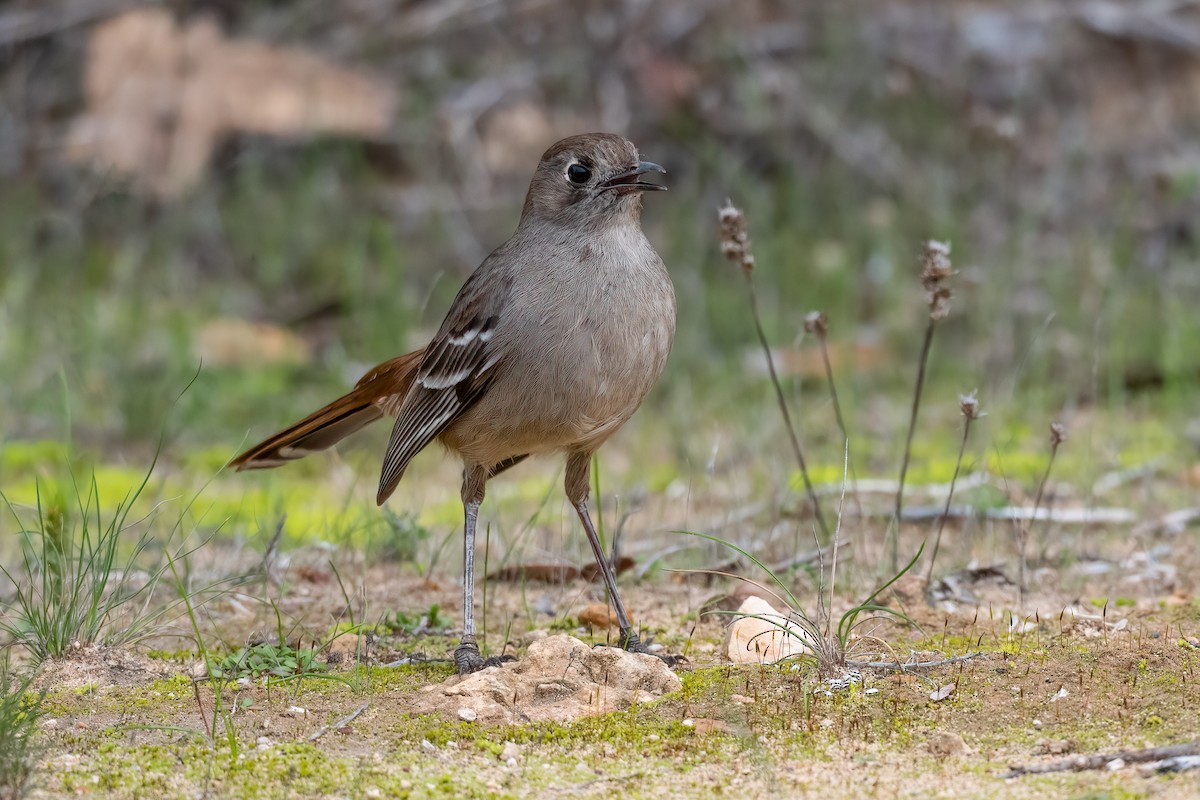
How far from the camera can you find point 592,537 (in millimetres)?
4797

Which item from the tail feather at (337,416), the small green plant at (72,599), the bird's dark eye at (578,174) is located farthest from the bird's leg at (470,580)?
the bird's dark eye at (578,174)

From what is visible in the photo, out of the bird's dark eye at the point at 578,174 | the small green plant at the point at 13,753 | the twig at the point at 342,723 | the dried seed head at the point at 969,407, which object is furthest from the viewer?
the bird's dark eye at the point at 578,174

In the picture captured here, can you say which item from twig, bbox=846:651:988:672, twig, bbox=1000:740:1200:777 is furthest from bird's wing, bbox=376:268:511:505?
twig, bbox=1000:740:1200:777

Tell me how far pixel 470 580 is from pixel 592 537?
1.47 ft

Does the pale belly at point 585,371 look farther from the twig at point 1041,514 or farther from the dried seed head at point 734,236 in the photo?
the twig at point 1041,514

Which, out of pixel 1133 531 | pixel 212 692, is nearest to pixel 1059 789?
pixel 212 692

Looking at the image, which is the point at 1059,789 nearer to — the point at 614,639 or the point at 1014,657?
the point at 1014,657

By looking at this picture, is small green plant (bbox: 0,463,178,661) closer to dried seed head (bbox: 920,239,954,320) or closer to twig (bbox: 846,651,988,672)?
twig (bbox: 846,651,988,672)

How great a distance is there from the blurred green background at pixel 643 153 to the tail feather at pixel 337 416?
3.24 metres

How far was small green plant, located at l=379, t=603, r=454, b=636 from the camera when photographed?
476cm

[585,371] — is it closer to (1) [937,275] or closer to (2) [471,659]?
(2) [471,659]

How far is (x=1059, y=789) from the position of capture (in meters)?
3.05

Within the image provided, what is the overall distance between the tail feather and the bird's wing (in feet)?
0.89

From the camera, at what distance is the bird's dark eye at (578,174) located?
4.96m
